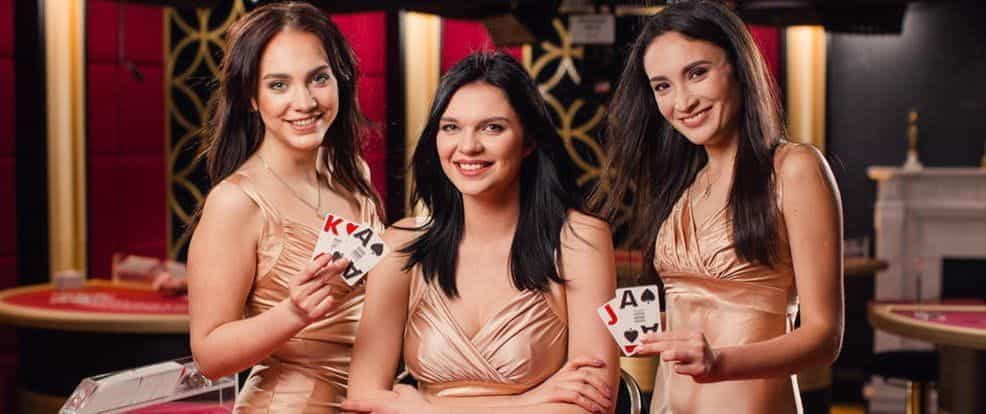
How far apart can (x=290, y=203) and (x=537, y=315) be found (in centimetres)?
54

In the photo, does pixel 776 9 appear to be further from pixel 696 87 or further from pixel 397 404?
A: pixel 397 404

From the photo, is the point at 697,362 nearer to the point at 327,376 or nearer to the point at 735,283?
the point at 735,283

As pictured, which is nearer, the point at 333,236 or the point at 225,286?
the point at 333,236

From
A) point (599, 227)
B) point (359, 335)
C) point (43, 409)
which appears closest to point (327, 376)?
point (359, 335)

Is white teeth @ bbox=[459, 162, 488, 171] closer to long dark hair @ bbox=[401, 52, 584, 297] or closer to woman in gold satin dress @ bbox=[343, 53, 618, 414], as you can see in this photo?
woman in gold satin dress @ bbox=[343, 53, 618, 414]

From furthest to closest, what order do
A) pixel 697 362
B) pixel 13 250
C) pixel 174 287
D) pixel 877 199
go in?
pixel 877 199 < pixel 13 250 < pixel 174 287 < pixel 697 362

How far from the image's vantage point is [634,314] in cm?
181

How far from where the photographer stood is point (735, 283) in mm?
2029

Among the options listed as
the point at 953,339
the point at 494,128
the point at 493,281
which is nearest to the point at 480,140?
the point at 494,128

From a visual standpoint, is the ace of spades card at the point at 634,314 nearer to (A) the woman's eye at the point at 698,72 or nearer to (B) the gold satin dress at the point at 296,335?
(A) the woman's eye at the point at 698,72

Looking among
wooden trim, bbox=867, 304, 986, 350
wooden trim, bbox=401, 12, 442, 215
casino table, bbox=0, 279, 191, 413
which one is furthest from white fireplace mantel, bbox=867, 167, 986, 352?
casino table, bbox=0, 279, 191, 413

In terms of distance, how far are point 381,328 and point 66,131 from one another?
188 inches

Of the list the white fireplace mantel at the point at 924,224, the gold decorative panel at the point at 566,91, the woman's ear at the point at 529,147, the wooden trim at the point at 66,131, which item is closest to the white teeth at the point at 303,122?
the woman's ear at the point at 529,147

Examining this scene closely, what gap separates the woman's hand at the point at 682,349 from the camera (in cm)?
179
